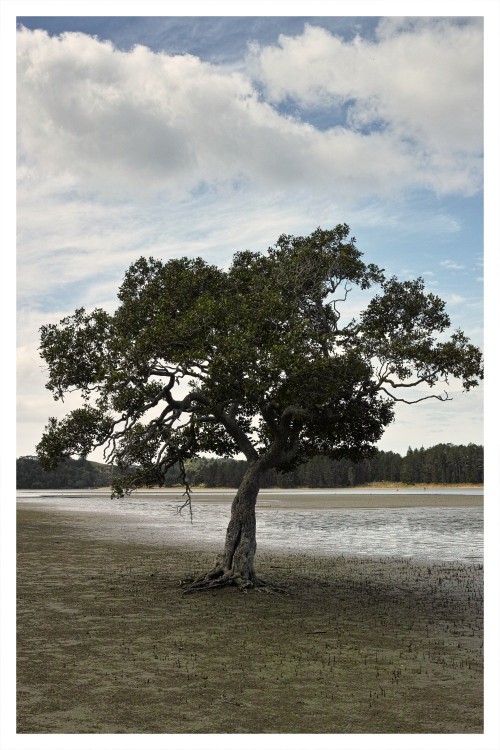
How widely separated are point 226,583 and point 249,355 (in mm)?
9890

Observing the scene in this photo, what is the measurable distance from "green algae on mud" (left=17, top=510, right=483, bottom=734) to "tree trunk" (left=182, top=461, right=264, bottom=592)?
105 cm

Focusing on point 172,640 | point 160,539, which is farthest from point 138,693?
point 160,539

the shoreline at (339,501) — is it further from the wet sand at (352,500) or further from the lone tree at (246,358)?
the lone tree at (246,358)

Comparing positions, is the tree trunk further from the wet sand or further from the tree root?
the wet sand

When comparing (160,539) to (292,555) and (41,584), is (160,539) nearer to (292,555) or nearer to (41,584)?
(292,555)

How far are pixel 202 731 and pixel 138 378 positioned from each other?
14419mm

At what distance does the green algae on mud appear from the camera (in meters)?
14.3

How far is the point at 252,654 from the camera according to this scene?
19016 mm

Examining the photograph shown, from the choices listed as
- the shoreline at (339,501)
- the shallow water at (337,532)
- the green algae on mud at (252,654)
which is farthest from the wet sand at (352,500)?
the green algae on mud at (252,654)

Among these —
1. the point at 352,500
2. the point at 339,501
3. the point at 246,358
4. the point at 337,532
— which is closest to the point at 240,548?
the point at 246,358

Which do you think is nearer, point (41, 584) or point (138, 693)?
point (138, 693)

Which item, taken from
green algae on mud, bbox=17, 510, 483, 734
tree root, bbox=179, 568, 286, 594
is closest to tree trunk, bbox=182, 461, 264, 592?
tree root, bbox=179, 568, 286, 594

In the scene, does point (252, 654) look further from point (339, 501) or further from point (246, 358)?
point (339, 501)

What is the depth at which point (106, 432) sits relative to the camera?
1061 inches
